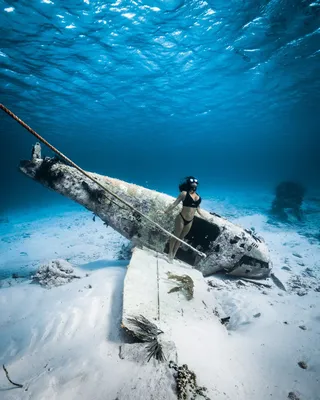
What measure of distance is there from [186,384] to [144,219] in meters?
4.26

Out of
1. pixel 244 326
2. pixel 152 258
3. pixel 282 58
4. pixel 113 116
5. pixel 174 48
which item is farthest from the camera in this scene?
pixel 113 116

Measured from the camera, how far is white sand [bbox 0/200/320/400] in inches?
90.8

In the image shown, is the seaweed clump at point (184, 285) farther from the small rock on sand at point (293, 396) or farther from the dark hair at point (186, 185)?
the dark hair at point (186, 185)

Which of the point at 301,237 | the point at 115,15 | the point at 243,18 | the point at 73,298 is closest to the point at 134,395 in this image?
the point at 73,298

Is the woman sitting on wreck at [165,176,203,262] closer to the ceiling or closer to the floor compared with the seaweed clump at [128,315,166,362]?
closer to the ceiling

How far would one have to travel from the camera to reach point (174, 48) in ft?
51.3

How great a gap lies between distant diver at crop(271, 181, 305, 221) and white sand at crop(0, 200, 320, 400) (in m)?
11.5

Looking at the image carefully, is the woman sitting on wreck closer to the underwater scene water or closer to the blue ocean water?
the underwater scene water

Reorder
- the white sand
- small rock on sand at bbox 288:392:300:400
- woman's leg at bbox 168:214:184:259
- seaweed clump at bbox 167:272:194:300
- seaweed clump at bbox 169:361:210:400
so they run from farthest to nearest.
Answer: woman's leg at bbox 168:214:184:259
seaweed clump at bbox 167:272:194:300
small rock on sand at bbox 288:392:300:400
the white sand
seaweed clump at bbox 169:361:210:400

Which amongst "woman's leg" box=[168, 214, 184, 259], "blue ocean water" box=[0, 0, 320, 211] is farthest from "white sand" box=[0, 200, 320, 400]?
"blue ocean water" box=[0, 0, 320, 211]

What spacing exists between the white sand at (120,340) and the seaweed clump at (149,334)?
18 cm

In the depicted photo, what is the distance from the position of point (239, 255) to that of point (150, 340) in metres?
4.43

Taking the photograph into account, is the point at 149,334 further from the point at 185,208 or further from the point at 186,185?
the point at 186,185

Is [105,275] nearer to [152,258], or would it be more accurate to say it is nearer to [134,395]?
[152,258]
